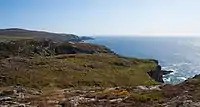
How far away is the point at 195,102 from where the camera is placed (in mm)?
30453

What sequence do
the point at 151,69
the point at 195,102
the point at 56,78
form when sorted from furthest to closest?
the point at 151,69 → the point at 56,78 → the point at 195,102

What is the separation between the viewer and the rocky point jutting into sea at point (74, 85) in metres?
35.8

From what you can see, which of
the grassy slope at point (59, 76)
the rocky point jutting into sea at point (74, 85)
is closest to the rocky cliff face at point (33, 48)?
the rocky point jutting into sea at point (74, 85)

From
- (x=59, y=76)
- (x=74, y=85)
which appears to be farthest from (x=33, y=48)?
(x=74, y=85)

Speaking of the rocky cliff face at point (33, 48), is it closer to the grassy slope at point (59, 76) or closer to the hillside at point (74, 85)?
the hillside at point (74, 85)

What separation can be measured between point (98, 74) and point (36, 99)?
149ft

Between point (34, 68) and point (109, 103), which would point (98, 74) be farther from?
point (109, 103)

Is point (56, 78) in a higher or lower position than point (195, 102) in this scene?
lower

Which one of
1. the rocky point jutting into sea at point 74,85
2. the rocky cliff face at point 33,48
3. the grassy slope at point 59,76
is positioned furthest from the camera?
the rocky cliff face at point 33,48

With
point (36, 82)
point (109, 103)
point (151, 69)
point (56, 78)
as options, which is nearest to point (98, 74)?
point (56, 78)

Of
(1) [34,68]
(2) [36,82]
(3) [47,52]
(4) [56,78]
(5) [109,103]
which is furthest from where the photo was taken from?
(3) [47,52]

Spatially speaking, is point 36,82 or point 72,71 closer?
point 36,82

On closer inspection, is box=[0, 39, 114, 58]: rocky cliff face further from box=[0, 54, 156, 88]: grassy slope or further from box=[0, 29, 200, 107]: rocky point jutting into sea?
box=[0, 54, 156, 88]: grassy slope

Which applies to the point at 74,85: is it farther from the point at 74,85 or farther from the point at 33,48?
the point at 33,48
